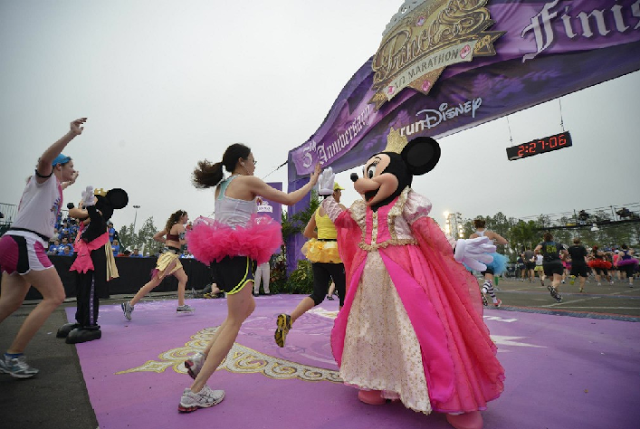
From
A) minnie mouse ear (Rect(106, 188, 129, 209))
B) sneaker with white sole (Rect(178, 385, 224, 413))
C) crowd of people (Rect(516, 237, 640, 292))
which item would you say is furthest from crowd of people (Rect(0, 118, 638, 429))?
crowd of people (Rect(516, 237, 640, 292))

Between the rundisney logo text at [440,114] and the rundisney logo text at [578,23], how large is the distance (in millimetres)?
1152

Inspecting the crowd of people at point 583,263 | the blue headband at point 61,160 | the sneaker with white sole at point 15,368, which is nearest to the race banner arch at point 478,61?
the crowd of people at point 583,263

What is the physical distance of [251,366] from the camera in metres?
2.54

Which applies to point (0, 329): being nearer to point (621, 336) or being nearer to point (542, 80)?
point (621, 336)

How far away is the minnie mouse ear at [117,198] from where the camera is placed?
377 cm

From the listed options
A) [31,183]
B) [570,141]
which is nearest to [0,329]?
[31,183]

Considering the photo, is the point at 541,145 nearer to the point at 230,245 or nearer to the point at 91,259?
the point at 230,245

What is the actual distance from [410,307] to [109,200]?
A: 12.4ft

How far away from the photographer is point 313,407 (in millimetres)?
1796

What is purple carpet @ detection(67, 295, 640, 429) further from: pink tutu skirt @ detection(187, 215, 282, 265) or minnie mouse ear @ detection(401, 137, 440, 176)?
minnie mouse ear @ detection(401, 137, 440, 176)

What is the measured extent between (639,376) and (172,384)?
3.34 metres

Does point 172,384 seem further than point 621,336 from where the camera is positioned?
No

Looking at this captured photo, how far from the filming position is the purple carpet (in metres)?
1.65

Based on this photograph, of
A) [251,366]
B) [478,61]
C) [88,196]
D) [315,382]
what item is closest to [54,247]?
[88,196]
